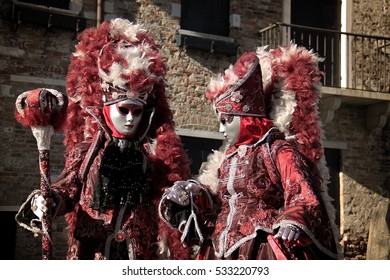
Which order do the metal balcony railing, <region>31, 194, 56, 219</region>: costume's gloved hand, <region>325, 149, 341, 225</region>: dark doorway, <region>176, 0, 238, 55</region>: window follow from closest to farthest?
<region>31, 194, 56, 219</region>: costume's gloved hand
<region>176, 0, 238, 55</region>: window
<region>325, 149, 341, 225</region>: dark doorway
the metal balcony railing

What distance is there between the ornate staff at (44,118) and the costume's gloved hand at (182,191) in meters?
0.69

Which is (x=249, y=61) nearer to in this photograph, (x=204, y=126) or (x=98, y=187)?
(x=98, y=187)

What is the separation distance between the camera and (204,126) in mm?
10281

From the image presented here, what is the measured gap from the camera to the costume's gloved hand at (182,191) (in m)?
4.00

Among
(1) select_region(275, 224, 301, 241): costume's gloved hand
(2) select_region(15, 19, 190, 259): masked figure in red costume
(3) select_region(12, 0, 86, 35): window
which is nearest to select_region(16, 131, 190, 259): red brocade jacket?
(2) select_region(15, 19, 190, 259): masked figure in red costume

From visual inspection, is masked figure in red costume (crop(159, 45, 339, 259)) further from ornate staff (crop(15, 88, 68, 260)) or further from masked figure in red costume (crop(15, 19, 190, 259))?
ornate staff (crop(15, 88, 68, 260))

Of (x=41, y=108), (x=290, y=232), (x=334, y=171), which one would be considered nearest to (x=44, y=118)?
(x=41, y=108)

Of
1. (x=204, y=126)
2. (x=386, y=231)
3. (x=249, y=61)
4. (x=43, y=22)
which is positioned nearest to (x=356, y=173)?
(x=386, y=231)

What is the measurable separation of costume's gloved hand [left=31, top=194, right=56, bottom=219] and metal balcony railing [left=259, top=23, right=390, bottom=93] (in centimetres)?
775

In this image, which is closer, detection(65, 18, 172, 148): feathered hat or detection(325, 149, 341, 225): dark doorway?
detection(65, 18, 172, 148): feathered hat

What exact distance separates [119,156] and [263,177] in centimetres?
93

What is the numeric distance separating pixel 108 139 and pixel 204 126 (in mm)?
5890

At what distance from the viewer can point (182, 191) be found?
4027mm

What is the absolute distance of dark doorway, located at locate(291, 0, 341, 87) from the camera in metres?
11.3
